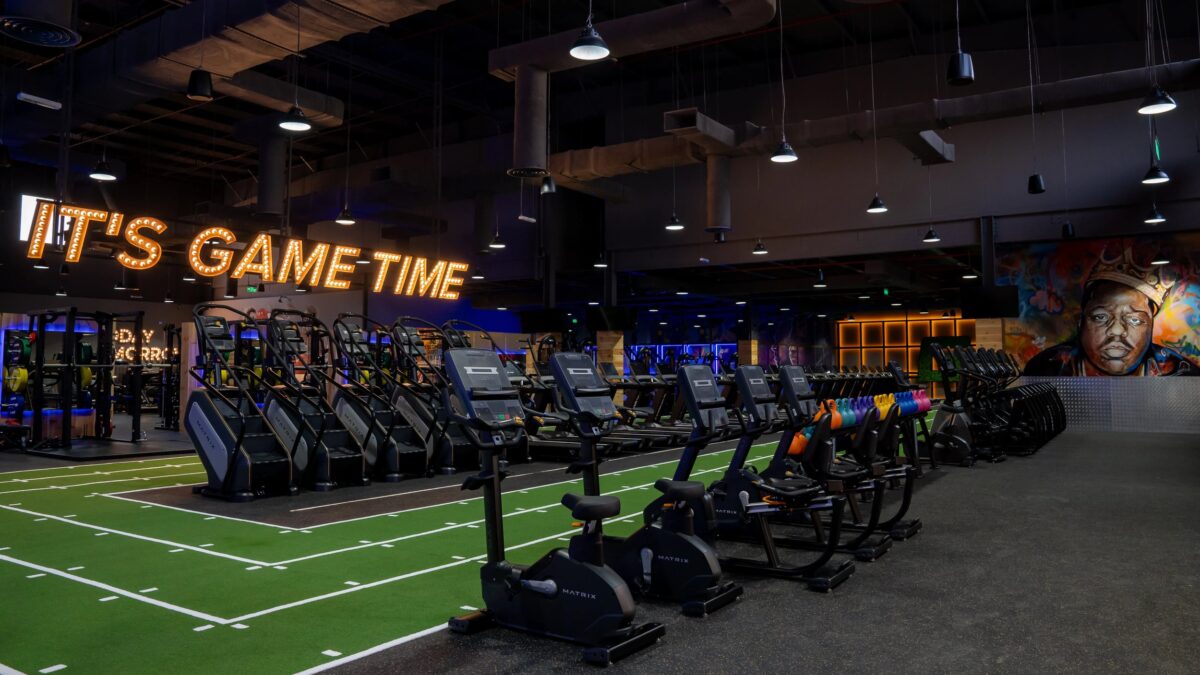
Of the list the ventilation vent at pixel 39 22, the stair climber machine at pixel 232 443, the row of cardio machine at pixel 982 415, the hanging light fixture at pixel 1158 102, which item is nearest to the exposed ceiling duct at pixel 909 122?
the hanging light fixture at pixel 1158 102

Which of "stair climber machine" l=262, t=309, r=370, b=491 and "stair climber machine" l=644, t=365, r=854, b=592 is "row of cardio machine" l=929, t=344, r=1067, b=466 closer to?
"stair climber machine" l=644, t=365, r=854, b=592

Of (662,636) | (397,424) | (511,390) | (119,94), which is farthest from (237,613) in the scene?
(119,94)

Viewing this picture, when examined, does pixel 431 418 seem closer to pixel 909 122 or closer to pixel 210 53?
pixel 210 53

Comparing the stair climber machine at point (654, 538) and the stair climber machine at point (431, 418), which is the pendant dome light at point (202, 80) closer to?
the stair climber machine at point (431, 418)

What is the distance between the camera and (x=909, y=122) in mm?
11891

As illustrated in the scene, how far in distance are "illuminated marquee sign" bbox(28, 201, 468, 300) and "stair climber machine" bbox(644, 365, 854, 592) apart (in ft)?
33.1

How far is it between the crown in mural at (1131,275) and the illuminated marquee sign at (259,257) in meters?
13.3

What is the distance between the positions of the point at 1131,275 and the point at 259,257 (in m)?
16.5

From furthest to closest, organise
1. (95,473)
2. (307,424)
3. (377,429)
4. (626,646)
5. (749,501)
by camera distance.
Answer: (95,473)
(377,429)
(307,424)
(749,501)
(626,646)

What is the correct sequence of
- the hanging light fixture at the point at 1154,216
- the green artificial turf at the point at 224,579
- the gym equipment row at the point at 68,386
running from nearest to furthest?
the green artificial turf at the point at 224,579 → the gym equipment row at the point at 68,386 → the hanging light fixture at the point at 1154,216

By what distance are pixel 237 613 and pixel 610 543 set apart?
6.35ft

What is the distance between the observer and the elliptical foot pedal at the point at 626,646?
316cm

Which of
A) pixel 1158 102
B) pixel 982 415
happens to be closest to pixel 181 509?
pixel 982 415

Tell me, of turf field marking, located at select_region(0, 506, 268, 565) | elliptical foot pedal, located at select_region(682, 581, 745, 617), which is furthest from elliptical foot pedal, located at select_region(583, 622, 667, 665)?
turf field marking, located at select_region(0, 506, 268, 565)
